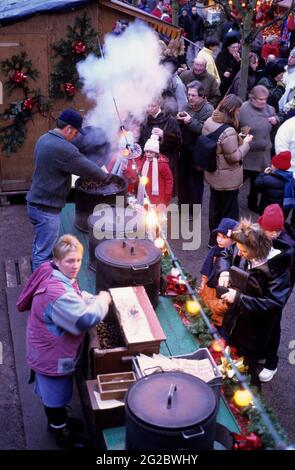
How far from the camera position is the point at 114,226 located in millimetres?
6344

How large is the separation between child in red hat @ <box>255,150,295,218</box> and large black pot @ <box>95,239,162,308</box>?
2.26m

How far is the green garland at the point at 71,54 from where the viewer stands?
8.97 m

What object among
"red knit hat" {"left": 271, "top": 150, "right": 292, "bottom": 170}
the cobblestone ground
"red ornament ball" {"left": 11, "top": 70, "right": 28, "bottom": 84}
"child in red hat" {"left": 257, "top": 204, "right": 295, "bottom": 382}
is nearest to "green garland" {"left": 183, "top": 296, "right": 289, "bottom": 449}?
"child in red hat" {"left": 257, "top": 204, "right": 295, "bottom": 382}

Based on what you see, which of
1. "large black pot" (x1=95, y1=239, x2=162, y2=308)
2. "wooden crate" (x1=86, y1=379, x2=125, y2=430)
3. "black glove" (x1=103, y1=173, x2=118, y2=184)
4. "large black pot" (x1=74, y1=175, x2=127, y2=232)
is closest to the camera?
"wooden crate" (x1=86, y1=379, x2=125, y2=430)

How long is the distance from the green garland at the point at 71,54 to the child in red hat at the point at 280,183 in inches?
140

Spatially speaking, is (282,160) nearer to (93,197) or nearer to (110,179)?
(110,179)

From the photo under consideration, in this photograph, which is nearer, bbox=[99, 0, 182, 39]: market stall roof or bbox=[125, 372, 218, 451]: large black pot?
bbox=[125, 372, 218, 451]: large black pot

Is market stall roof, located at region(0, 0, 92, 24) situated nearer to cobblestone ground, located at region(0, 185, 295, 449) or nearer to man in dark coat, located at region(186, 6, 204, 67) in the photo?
cobblestone ground, located at region(0, 185, 295, 449)

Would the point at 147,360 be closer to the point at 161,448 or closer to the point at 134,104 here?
the point at 161,448

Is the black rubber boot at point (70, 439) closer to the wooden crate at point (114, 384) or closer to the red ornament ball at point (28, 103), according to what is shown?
the wooden crate at point (114, 384)

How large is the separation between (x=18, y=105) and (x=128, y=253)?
4512 millimetres

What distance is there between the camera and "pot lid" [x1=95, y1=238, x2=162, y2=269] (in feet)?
17.8

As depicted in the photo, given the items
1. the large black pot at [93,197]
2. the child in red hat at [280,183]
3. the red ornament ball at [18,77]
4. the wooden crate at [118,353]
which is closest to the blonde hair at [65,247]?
the wooden crate at [118,353]

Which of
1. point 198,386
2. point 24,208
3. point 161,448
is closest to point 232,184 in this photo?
point 24,208
